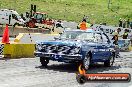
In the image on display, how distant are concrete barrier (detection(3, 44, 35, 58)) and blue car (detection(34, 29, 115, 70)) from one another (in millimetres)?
3105

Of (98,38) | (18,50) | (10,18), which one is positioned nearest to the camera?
(98,38)

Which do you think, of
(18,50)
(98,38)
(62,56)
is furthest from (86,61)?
(18,50)

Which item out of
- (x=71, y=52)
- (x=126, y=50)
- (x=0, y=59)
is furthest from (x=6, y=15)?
(x=71, y=52)

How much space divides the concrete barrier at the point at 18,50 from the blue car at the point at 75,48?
3.11 metres

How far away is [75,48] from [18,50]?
209 inches

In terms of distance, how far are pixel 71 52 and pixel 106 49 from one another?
9.05 feet

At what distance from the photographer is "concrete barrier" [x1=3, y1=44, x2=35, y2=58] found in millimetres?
17641

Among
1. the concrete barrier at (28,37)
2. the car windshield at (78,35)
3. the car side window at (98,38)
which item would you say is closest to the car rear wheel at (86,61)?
the car windshield at (78,35)

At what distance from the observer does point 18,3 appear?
77.7 meters

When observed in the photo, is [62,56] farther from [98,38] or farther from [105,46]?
[105,46]

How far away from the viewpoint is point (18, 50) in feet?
60.5

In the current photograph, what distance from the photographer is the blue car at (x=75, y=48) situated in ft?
45.1

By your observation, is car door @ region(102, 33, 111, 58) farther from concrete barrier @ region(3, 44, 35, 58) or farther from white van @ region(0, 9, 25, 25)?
white van @ region(0, 9, 25, 25)

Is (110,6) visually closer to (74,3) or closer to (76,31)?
(74,3)
